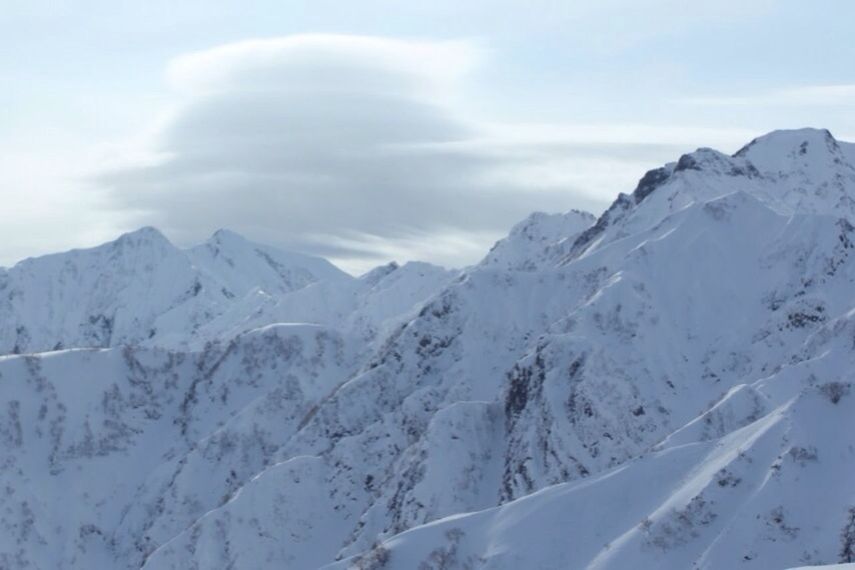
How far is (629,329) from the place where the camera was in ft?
571

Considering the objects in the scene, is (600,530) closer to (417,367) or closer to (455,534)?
(455,534)

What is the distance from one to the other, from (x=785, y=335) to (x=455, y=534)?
234ft

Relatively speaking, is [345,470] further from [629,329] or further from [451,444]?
[629,329]

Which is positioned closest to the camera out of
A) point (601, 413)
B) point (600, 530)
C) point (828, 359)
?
point (600, 530)

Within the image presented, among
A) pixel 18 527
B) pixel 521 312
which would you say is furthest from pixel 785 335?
pixel 18 527

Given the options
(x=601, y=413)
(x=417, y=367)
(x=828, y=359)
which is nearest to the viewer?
(x=828, y=359)

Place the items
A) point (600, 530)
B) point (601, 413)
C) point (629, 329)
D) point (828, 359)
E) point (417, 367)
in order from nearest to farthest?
point (600, 530) → point (828, 359) → point (601, 413) → point (629, 329) → point (417, 367)

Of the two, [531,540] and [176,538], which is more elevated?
[531,540]

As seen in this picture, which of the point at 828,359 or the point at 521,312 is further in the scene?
the point at 521,312

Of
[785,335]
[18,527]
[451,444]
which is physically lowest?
[18,527]

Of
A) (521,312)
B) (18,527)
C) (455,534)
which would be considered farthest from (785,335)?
(18,527)

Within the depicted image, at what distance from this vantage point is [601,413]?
161 metres

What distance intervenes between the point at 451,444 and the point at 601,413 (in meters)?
18.8

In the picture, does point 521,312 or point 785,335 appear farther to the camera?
point 521,312
